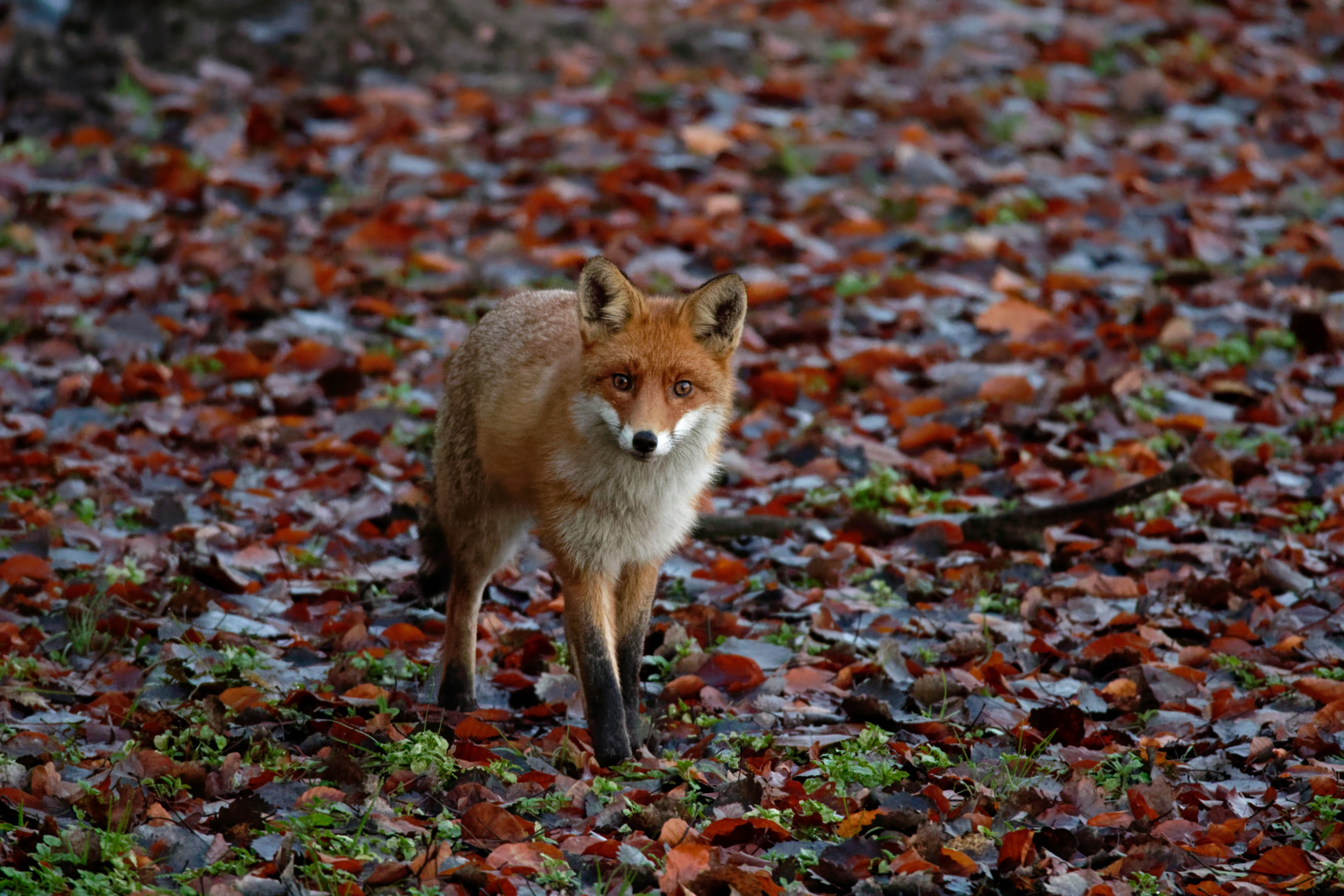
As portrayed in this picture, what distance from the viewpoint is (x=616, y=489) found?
5.09 meters

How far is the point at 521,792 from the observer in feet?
14.9

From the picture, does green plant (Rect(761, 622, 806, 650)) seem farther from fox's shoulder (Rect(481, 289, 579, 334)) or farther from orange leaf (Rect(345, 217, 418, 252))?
orange leaf (Rect(345, 217, 418, 252))

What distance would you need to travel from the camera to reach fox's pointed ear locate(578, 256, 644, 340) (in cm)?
493

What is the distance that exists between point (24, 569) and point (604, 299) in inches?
108

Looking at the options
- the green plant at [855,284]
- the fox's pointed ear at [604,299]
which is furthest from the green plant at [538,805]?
the green plant at [855,284]

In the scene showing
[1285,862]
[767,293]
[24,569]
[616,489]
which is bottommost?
[24,569]

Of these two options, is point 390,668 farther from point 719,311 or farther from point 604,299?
point 719,311

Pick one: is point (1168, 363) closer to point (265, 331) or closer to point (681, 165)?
point (681, 165)

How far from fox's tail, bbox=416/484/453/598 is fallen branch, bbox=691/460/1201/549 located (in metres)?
1.17

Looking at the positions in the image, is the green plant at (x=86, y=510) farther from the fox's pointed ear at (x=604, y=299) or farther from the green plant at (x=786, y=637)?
the green plant at (x=786, y=637)

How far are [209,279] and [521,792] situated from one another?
594cm

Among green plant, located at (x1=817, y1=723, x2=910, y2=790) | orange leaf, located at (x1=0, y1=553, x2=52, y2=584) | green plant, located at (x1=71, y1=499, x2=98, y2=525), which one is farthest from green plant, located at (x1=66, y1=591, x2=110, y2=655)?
green plant, located at (x1=817, y1=723, x2=910, y2=790)

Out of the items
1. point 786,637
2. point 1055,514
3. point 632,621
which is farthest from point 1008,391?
point 632,621

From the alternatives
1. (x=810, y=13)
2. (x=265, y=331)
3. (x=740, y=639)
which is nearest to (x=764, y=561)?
(x=740, y=639)
